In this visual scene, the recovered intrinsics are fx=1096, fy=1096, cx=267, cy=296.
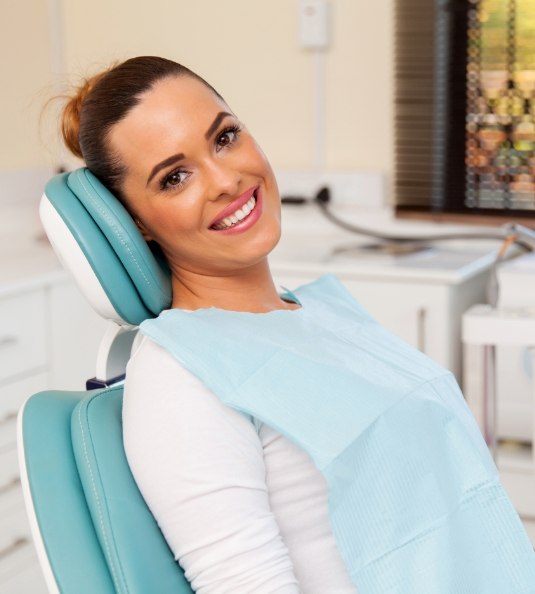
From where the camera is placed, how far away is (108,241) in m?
1.17

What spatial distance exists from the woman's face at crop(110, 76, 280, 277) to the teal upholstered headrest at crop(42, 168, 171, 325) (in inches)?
1.5

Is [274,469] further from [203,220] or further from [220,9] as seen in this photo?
[220,9]

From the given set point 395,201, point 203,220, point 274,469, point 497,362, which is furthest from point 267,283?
point 395,201

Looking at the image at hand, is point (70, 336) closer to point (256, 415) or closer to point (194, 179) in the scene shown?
point (194, 179)

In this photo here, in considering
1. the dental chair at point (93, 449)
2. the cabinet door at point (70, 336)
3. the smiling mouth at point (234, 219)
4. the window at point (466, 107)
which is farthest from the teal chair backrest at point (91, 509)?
the window at point (466, 107)

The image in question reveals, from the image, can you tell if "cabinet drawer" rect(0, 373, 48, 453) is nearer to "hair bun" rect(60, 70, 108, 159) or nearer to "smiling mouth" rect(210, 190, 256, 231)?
"hair bun" rect(60, 70, 108, 159)

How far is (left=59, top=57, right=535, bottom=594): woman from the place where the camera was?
3.39 feet

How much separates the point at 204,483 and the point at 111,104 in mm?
431

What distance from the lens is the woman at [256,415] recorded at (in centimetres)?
103

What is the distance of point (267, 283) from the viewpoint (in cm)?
Result: 130

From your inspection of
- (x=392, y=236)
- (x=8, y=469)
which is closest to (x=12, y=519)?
(x=8, y=469)

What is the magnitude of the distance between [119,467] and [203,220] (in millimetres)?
277

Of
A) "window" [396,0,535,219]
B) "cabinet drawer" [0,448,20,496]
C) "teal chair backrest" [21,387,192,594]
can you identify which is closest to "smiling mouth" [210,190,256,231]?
"teal chair backrest" [21,387,192,594]

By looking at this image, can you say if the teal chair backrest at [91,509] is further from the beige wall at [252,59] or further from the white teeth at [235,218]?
the beige wall at [252,59]
